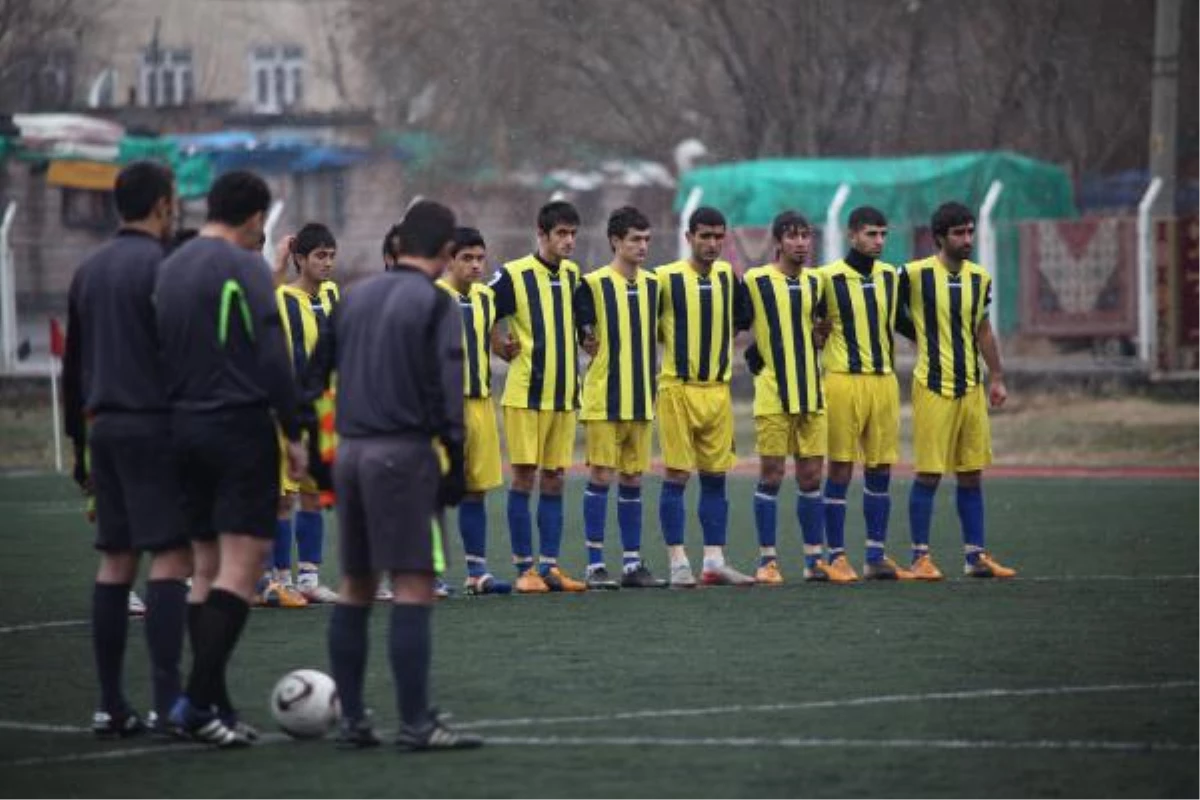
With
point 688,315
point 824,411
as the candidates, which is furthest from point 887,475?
point 688,315

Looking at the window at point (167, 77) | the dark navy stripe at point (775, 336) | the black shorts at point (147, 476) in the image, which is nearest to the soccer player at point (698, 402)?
the dark navy stripe at point (775, 336)

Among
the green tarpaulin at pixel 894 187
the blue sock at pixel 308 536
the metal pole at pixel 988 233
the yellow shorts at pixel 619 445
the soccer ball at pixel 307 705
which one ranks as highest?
the green tarpaulin at pixel 894 187

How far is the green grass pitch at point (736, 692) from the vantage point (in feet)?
30.1

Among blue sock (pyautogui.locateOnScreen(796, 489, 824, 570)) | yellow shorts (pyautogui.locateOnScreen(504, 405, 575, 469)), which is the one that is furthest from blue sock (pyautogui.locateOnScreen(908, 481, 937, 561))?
yellow shorts (pyautogui.locateOnScreen(504, 405, 575, 469))

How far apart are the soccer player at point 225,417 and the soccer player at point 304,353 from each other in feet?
15.8

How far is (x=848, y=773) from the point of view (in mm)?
9172

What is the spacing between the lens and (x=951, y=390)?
52.0 feet

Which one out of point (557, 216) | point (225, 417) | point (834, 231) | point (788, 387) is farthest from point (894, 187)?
point (225, 417)

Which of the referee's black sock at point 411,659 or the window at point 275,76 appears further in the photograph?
the window at point 275,76

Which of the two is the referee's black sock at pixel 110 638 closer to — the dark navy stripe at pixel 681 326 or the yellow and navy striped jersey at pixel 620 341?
the yellow and navy striped jersey at pixel 620 341

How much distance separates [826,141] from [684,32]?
9.50ft

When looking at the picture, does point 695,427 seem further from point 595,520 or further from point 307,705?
point 307,705

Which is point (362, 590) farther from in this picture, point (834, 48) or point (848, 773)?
point (834, 48)

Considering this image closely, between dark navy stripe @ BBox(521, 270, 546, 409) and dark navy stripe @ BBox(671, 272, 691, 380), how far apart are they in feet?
2.57
